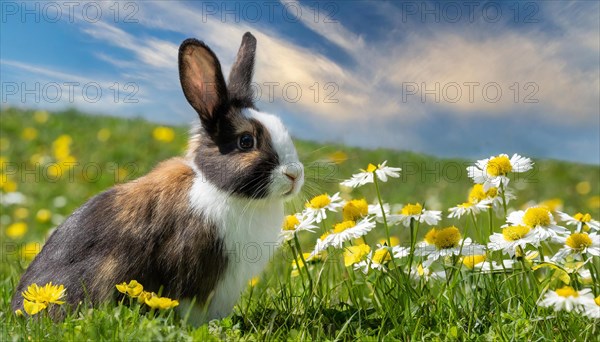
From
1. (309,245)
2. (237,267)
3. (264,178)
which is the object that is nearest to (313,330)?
(237,267)

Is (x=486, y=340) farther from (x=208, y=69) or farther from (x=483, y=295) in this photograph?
(x=208, y=69)

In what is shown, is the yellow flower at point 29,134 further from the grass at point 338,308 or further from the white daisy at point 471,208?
the white daisy at point 471,208

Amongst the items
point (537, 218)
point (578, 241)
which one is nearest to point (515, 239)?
point (537, 218)

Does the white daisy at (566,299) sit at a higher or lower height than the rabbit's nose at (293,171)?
lower

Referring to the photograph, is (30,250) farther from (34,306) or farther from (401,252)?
(401,252)

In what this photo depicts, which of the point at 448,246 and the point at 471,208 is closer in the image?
the point at 448,246

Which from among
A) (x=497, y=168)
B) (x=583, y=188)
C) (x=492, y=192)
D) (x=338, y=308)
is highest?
(x=497, y=168)

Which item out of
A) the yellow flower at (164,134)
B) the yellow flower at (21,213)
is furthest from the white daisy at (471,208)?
the yellow flower at (164,134)

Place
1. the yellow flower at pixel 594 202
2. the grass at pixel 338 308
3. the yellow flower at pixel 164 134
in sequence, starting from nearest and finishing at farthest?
the grass at pixel 338 308, the yellow flower at pixel 594 202, the yellow flower at pixel 164 134
